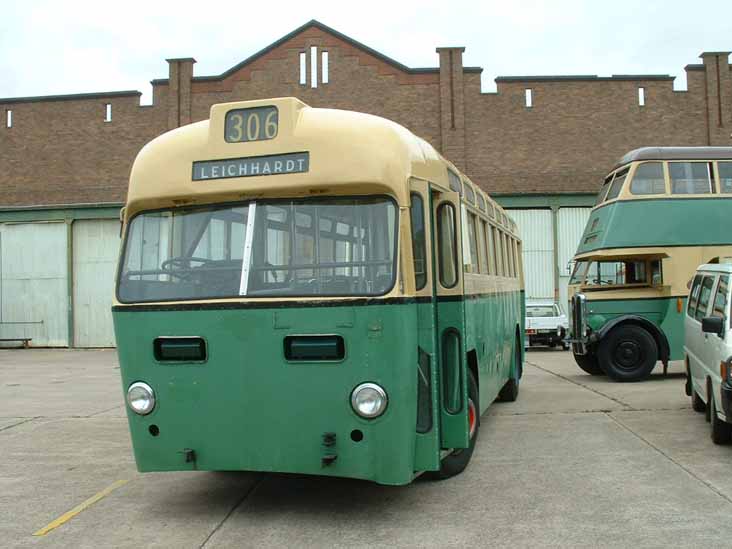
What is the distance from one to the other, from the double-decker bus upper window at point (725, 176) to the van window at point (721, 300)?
7.74 meters

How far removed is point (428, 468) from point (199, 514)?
1.85 m

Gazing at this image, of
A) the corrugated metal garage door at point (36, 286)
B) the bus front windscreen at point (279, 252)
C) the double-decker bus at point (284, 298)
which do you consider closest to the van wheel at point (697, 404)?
the double-decker bus at point (284, 298)

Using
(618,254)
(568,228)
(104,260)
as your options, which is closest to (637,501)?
(618,254)

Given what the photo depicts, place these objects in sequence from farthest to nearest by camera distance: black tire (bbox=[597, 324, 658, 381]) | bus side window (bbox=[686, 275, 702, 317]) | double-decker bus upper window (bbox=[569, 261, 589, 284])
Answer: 1. double-decker bus upper window (bbox=[569, 261, 589, 284])
2. black tire (bbox=[597, 324, 658, 381])
3. bus side window (bbox=[686, 275, 702, 317])

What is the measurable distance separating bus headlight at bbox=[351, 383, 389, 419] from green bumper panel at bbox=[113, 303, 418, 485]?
0.14 ft

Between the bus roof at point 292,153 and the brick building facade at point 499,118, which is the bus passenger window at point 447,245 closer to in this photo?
the bus roof at point 292,153

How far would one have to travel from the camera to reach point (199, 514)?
250 inches

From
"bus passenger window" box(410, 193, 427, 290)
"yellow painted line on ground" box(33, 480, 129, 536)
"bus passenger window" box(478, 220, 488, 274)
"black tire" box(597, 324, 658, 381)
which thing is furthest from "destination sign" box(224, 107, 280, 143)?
"black tire" box(597, 324, 658, 381)

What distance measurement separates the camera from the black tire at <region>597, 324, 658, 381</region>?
49.9 feet

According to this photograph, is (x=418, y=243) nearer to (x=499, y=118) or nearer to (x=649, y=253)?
(x=649, y=253)

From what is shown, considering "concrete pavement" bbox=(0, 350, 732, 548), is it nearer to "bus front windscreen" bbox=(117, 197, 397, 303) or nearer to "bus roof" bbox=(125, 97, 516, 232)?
"bus front windscreen" bbox=(117, 197, 397, 303)

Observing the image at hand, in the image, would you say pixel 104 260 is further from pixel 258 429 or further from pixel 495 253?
pixel 258 429

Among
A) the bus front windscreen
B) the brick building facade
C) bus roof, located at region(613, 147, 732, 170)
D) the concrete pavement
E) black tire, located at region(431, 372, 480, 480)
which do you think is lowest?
the concrete pavement

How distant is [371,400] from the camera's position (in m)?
5.55
